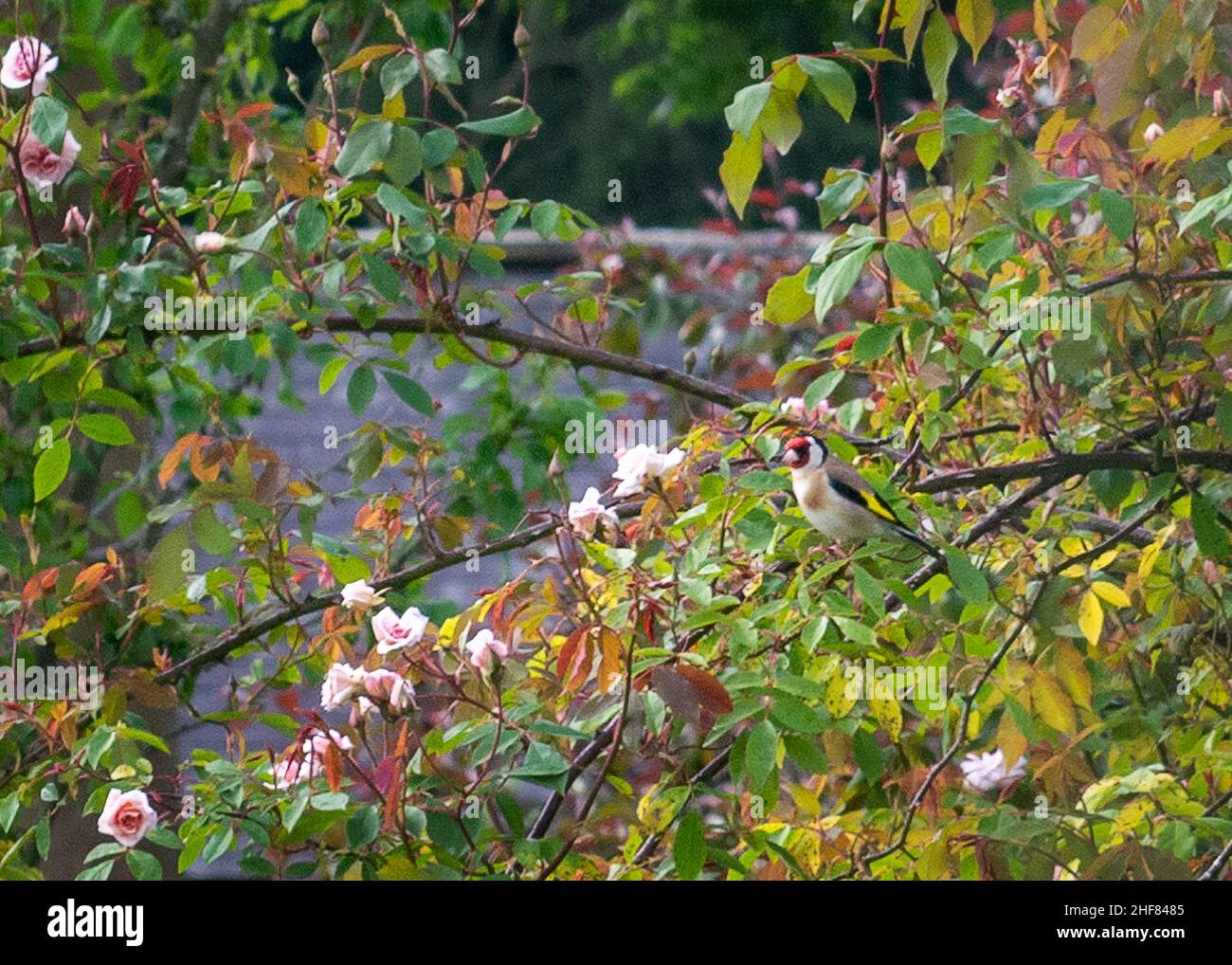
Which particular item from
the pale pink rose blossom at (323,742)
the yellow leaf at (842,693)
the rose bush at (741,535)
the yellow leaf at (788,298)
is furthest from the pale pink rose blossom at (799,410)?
the pale pink rose blossom at (323,742)

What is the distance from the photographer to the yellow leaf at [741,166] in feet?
6.63

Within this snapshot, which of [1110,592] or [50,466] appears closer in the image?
[1110,592]

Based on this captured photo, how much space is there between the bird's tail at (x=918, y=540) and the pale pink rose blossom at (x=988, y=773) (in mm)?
613

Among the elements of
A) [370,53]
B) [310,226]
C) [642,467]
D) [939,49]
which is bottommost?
[642,467]

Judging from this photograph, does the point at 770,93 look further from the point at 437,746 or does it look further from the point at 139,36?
the point at 139,36

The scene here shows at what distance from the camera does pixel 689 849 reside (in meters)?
1.84

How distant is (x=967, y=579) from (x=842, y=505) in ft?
0.71

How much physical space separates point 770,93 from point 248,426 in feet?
13.8

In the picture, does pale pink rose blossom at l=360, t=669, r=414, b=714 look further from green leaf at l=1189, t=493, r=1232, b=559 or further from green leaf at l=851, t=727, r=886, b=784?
green leaf at l=1189, t=493, r=1232, b=559

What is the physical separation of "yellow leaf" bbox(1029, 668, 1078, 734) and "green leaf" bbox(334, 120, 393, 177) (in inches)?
42.0

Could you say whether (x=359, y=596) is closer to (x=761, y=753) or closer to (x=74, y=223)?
(x=761, y=753)

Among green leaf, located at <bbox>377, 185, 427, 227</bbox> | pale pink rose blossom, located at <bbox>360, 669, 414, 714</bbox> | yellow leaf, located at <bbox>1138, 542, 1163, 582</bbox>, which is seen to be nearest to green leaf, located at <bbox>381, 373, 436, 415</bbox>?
green leaf, located at <bbox>377, 185, 427, 227</bbox>

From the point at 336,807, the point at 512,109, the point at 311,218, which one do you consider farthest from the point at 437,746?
the point at 512,109

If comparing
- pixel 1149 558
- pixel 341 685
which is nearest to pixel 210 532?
pixel 341 685
